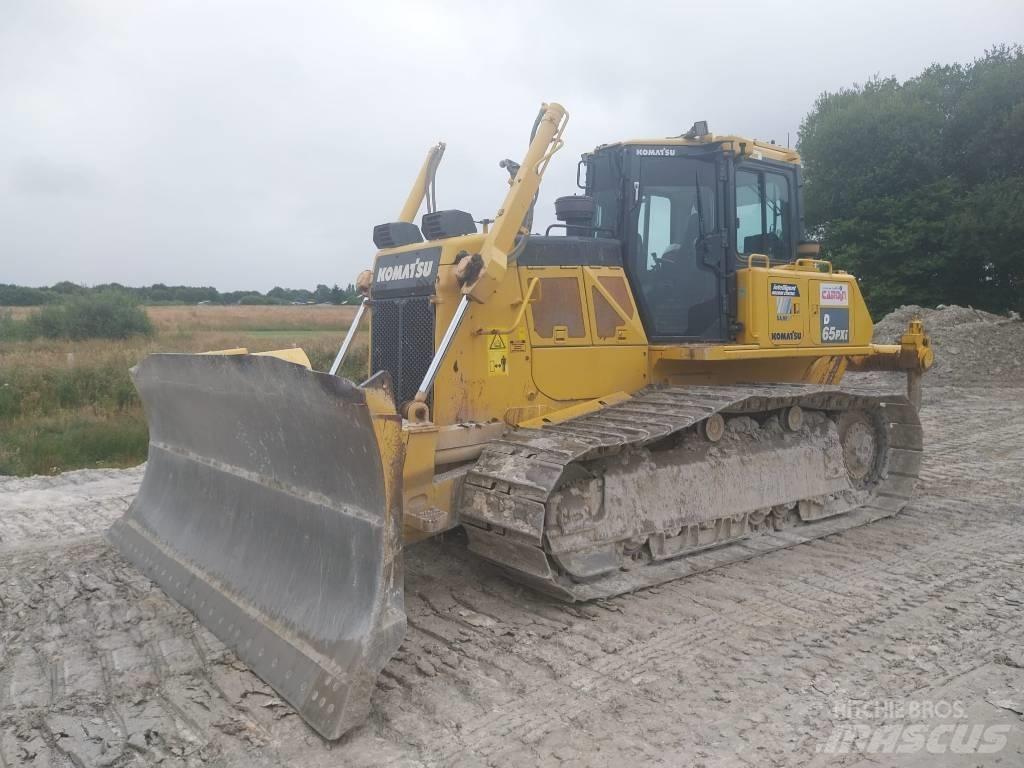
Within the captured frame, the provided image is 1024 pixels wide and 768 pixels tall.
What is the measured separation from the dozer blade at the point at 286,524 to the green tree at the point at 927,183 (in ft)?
72.0

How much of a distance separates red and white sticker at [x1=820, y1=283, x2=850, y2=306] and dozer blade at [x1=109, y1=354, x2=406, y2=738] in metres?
4.46

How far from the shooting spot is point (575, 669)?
3900 millimetres

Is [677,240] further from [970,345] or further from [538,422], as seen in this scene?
[970,345]

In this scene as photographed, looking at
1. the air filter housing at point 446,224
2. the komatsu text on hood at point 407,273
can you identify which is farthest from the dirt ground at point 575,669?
the air filter housing at point 446,224

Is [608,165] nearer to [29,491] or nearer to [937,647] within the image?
[937,647]

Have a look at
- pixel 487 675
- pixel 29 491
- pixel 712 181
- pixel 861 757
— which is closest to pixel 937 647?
pixel 861 757

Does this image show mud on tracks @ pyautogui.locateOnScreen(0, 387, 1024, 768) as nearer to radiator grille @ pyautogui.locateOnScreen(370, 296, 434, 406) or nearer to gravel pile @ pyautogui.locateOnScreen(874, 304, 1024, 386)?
radiator grille @ pyautogui.locateOnScreen(370, 296, 434, 406)

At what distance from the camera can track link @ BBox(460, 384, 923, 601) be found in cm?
447

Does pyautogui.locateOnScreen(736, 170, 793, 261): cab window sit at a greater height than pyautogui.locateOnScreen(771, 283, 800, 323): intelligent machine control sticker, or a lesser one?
greater

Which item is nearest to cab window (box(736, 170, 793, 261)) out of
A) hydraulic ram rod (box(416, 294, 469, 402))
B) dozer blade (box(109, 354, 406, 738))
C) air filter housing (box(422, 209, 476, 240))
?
air filter housing (box(422, 209, 476, 240))

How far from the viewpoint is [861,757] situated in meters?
3.15

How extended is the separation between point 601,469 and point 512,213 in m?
1.63

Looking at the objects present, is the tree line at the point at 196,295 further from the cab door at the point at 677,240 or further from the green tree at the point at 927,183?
the cab door at the point at 677,240

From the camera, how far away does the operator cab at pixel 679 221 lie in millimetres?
5949
